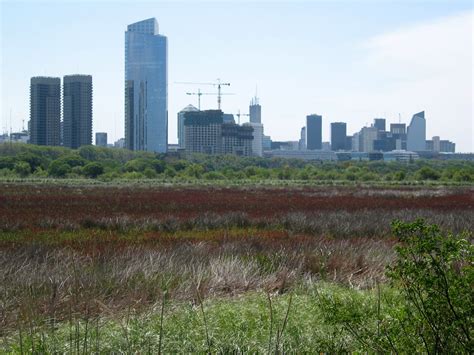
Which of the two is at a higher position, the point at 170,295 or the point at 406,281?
the point at 406,281

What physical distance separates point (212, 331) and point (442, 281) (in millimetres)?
2434

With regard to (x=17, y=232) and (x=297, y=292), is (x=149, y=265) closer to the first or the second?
(x=297, y=292)

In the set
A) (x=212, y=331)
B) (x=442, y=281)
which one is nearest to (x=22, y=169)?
(x=212, y=331)

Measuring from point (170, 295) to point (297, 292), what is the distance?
1.72m

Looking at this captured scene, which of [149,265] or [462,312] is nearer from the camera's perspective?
[462,312]

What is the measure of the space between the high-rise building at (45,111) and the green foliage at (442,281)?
7492 inches

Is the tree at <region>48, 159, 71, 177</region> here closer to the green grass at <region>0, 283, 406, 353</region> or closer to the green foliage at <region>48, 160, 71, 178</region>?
the green foliage at <region>48, 160, 71, 178</region>

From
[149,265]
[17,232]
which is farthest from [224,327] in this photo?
[17,232]

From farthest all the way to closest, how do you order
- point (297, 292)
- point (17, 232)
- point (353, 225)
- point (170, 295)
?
point (353, 225), point (17, 232), point (297, 292), point (170, 295)

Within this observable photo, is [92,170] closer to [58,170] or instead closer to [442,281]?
[58,170]

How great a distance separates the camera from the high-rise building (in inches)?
7347

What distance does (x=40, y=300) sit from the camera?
6.83 meters

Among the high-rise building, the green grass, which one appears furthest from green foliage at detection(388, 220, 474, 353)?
the high-rise building

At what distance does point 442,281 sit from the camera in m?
4.50
